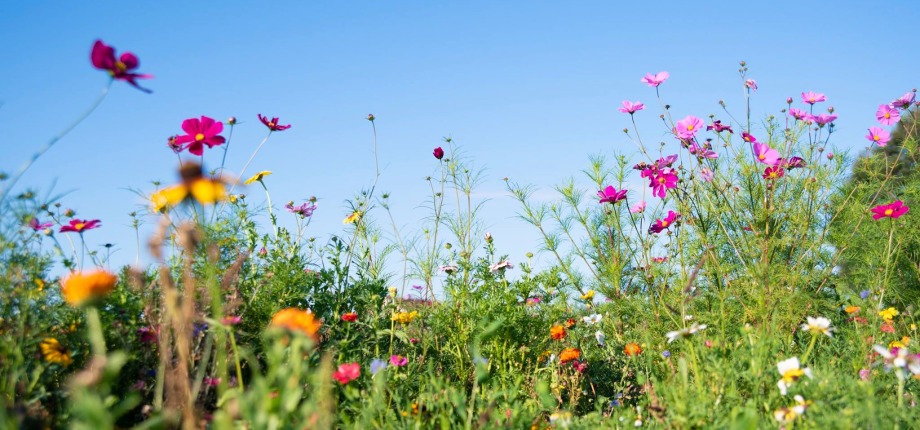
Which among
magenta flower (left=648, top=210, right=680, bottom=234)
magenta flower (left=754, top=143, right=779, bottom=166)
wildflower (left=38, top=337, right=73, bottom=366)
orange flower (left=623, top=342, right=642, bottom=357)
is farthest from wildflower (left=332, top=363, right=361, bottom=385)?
magenta flower (left=754, top=143, right=779, bottom=166)

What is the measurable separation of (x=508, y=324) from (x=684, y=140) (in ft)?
5.50

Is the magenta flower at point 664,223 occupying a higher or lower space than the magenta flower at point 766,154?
lower

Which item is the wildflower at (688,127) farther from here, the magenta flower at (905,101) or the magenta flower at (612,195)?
the magenta flower at (905,101)

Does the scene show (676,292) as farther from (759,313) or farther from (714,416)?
(714,416)

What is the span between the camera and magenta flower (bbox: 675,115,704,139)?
12.8 feet

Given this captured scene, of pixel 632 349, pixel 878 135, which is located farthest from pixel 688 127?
pixel 632 349

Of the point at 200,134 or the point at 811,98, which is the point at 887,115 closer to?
the point at 811,98

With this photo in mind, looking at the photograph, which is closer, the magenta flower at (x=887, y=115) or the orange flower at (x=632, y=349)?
the orange flower at (x=632, y=349)

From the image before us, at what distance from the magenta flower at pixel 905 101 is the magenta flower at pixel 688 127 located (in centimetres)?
133

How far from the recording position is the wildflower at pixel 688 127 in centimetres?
392

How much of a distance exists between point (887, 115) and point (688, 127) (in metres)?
1.36

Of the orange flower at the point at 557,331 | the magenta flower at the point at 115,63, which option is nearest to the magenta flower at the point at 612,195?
the orange flower at the point at 557,331

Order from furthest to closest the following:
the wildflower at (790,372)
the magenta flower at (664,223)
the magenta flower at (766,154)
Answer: the magenta flower at (664,223) < the magenta flower at (766,154) < the wildflower at (790,372)

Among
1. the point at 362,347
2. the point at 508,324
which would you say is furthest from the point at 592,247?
the point at 362,347
